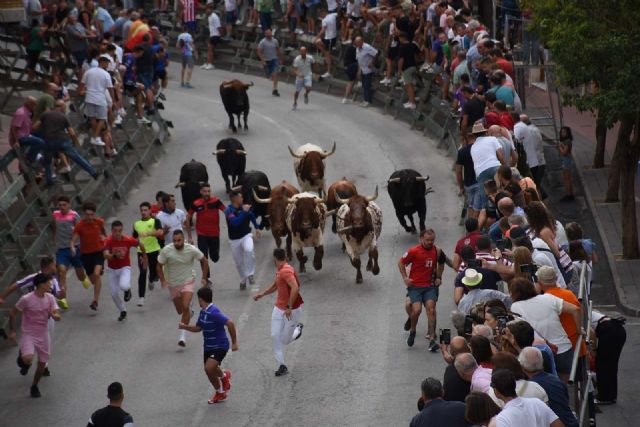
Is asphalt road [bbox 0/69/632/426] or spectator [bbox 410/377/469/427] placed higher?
spectator [bbox 410/377/469/427]

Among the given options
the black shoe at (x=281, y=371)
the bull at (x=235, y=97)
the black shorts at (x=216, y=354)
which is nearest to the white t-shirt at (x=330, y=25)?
the bull at (x=235, y=97)

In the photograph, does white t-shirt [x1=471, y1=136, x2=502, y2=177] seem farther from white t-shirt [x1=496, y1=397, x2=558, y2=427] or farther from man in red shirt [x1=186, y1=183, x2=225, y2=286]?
white t-shirt [x1=496, y1=397, x2=558, y2=427]

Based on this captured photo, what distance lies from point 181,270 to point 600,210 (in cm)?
1018

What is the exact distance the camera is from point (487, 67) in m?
24.4

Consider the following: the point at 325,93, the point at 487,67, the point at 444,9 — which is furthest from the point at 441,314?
the point at 325,93

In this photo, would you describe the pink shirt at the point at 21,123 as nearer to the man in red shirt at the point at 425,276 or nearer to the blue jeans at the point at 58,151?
the blue jeans at the point at 58,151

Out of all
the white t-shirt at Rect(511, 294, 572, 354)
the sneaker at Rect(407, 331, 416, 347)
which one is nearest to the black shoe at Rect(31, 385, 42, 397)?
the sneaker at Rect(407, 331, 416, 347)

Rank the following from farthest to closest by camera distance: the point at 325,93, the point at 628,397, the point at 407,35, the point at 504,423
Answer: the point at 325,93 < the point at 407,35 < the point at 628,397 < the point at 504,423

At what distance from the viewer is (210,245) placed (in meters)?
21.8

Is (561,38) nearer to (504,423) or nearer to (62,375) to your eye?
(62,375)

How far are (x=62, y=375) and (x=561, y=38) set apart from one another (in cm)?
1041

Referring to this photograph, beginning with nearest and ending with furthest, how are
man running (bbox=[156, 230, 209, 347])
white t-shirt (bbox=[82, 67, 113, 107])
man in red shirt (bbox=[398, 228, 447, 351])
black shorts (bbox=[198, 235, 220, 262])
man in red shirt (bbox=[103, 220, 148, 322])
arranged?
man in red shirt (bbox=[398, 228, 447, 351]), man running (bbox=[156, 230, 209, 347]), man in red shirt (bbox=[103, 220, 148, 322]), black shorts (bbox=[198, 235, 220, 262]), white t-shirt (bbox=[82, 67, 113, 107])

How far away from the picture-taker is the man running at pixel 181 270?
19.0m

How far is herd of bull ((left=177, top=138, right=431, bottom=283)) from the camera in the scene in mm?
21484
